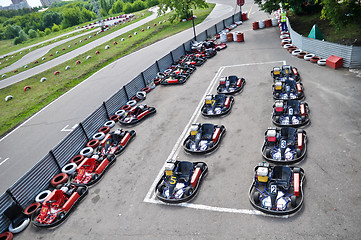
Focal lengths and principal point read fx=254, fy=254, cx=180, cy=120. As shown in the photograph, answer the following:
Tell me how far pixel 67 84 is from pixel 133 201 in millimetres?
19551

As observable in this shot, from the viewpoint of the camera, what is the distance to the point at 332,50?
1769 cm

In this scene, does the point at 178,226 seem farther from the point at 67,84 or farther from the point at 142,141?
the point at 67,84

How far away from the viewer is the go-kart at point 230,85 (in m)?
16.8

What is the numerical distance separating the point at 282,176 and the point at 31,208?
10.1m

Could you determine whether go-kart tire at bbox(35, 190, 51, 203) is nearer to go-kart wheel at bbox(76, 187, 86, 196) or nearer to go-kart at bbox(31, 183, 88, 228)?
go-kart at bbox(31, 183, 88, 228)

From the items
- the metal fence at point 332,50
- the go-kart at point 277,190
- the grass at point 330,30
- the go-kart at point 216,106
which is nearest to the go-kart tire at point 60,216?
the go-kart at point 277,190

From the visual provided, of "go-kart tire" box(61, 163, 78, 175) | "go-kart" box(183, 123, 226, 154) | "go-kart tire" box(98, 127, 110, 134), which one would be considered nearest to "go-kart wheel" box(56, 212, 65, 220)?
"go-kart tire" box(61, 163, 78, 175)

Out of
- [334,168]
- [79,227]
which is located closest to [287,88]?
[334,168]

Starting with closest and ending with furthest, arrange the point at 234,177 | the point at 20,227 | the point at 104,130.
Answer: the point at 20,227 < the point at 234,177 < the point at 104,130

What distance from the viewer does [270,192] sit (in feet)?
29.3

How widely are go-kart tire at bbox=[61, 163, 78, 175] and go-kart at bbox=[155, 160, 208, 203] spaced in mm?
4729

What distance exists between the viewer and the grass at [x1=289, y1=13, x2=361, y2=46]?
20766 mm

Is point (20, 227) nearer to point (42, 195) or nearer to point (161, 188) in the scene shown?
point (42, 195)

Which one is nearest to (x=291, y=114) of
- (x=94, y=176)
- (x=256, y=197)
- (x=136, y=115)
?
(x=256, y=197)
